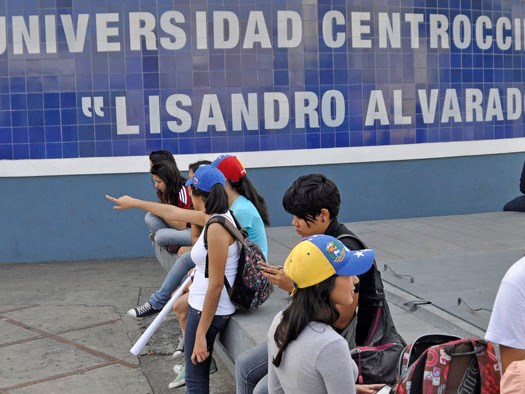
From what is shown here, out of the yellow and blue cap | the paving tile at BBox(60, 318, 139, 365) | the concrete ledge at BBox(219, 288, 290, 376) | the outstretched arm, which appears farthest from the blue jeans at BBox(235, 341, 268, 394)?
the paving tile at BBox(60, 318, 139, 365)

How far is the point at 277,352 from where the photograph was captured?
132 inches

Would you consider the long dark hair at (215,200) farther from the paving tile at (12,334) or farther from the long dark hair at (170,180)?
the paving tile at (12,334)

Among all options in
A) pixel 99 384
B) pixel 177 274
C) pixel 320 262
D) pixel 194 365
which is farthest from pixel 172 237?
pixel 320 262

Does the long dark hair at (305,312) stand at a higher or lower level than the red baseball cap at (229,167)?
lower

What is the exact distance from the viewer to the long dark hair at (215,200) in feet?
16.6

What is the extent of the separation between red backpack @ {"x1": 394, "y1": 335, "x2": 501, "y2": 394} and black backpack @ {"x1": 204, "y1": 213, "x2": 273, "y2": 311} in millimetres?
2037

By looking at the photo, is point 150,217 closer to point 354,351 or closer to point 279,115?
point 279,115

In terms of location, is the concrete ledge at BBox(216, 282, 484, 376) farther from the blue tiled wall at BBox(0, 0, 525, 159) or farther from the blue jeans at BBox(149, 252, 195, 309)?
the blue tiled wall at BBox(0, 0, 525, 159)

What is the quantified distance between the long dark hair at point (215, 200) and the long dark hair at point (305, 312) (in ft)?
5.74

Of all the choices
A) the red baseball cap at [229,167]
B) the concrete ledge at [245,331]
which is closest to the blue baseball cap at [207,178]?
the red baseball cap at [229,167]

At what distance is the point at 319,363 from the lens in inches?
126

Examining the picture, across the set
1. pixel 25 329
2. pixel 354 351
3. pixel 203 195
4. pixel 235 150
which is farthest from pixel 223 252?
pixel 235 150

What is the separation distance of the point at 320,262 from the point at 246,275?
6.17 feet

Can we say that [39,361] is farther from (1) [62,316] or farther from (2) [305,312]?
(2) [305,312]
